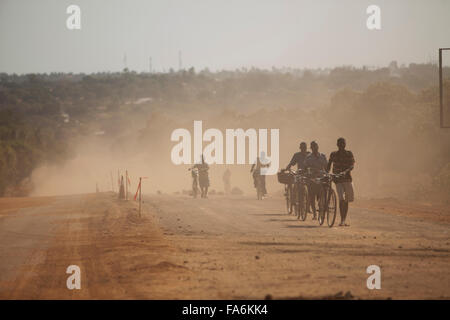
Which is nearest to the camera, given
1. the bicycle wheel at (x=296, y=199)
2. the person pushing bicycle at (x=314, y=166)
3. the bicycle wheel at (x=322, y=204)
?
the bicycle wheel at (x=322, y=204)

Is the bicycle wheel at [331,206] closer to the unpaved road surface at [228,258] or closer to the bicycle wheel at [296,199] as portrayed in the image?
the unpaved road surface at [228,258]

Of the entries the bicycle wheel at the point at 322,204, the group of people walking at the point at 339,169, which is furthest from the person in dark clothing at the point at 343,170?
the bicycle wheel at the point at 322,204

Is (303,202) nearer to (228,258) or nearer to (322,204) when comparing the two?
(322,204)

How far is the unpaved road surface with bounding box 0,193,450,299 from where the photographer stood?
11273mm

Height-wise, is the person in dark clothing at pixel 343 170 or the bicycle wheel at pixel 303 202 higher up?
the person in dark clothing at pixel 343 170

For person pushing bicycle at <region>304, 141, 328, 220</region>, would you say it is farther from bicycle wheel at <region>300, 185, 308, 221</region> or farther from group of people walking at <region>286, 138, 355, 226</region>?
bicycle wheel at <region>300, 185, 308, 221</region>

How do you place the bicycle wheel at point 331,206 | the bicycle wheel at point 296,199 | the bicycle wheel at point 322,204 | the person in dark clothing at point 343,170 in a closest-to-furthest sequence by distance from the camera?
the person in dark clothing at point 343,170 → the bicycle wheel at point 331,206 → the bicycle wheel at point 322,204 → the bicycle wheel at point 296,199

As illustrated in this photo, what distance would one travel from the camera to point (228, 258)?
14.8 metres

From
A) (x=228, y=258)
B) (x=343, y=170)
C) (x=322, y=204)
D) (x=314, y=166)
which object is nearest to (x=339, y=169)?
(x=343, y=170)

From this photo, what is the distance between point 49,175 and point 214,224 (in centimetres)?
8707

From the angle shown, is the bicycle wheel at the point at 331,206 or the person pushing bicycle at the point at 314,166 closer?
the bicycle wheel at the point at 331,206

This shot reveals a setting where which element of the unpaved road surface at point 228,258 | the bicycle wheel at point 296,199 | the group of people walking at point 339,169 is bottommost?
the unpaved road surface at point 228,258

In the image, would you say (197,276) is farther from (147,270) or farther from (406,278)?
(406,278)

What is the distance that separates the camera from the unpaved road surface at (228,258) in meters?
11.3
